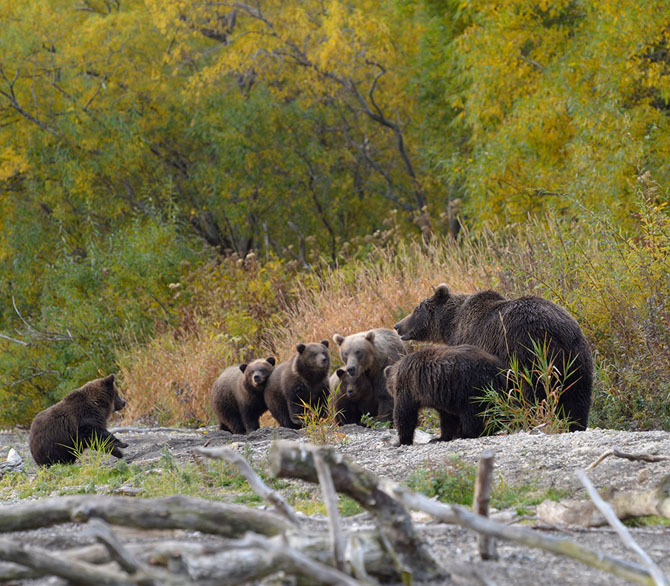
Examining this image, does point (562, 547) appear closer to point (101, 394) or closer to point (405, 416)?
point (405, 416)

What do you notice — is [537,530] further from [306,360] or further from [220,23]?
[220,23]

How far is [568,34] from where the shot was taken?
2000 centimetres

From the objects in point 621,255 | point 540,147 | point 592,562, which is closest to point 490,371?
point 621,255

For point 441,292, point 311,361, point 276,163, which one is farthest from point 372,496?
point 276,163

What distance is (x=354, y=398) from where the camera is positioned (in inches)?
415

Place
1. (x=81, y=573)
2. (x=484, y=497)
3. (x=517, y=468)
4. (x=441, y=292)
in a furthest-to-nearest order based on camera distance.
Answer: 1. (x=441, y=292)
2. (x=517, y=468)
3. (x=484, y=497)
4. (x=81, y=573)

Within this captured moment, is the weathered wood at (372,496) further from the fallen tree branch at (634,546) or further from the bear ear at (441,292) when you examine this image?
the bear ear at (441,292)

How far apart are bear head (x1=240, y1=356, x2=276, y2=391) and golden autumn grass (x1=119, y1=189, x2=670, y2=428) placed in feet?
3.20

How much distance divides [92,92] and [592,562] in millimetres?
21163

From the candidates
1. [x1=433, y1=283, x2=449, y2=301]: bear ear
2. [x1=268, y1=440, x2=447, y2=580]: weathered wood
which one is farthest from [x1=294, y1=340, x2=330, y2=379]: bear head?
[x1=268, y1=440, x2=447, y2=580]: weathered wood

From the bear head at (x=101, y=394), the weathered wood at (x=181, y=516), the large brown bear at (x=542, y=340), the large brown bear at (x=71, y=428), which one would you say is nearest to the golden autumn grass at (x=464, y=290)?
the large brown bear at (x=542, y=340)

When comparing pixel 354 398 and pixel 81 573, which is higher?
pixel 81 573

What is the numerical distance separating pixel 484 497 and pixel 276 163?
68.4ft

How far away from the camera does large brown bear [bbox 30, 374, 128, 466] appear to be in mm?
8883
